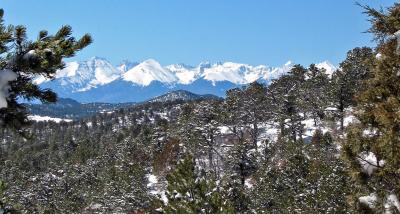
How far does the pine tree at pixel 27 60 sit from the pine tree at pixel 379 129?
8.22 m

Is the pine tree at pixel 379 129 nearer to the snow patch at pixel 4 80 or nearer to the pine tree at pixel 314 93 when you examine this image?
the snow patch at pixel 4 80

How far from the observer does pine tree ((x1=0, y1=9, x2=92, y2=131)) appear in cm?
626

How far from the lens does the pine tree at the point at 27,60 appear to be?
6258 millimetres

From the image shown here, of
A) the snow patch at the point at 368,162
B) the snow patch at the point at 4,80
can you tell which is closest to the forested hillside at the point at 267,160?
the snow patch at the point at 368,162

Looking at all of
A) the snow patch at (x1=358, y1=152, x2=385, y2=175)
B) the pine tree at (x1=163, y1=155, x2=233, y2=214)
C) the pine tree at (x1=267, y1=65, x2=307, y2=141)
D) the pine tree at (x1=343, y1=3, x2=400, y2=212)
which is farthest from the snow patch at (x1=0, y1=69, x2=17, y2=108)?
the pine tree at (x1=267, y1=65, x2=307, y2=141)

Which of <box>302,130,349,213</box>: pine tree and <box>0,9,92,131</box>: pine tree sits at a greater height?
<box>0,9,92,131</box>: pine tree

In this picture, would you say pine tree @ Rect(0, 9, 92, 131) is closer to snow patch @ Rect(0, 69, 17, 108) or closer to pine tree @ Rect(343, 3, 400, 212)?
A: snow patch @ Rect(0, 69, 17, 108)

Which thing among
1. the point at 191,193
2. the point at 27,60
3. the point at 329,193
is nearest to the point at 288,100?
the point at 329,193

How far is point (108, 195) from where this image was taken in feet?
241

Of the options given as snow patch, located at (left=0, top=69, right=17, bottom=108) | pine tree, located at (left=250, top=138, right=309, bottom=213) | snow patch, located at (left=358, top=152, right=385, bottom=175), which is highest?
snow patch, located at (left=0, top=69, right=17, bottom=108)

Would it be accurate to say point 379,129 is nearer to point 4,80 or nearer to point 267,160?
point 4,80

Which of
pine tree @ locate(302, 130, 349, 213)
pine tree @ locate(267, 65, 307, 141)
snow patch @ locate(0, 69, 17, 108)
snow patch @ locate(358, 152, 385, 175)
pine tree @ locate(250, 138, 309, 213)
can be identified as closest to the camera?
snow patch @ locate(0, 69, 17, 108)

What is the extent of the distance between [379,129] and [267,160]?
65.4 m

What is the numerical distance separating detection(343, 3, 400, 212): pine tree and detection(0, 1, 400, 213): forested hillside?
0.03 metres
